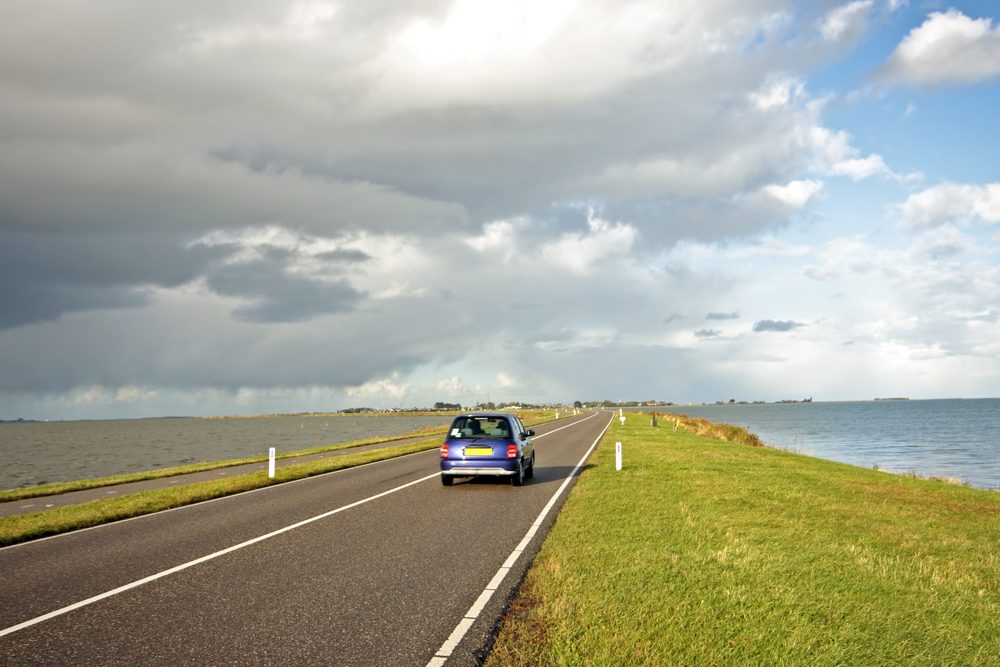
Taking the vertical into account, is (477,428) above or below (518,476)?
above

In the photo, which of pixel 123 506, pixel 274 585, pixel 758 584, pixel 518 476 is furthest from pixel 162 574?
pixel 518 476

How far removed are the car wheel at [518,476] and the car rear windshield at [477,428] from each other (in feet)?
2.79

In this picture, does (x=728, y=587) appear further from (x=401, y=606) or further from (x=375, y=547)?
(x=375, y=547)

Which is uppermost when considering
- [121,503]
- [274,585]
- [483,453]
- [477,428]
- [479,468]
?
[477,428]

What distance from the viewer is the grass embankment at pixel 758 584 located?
5.35m

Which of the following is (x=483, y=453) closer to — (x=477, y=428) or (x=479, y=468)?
(x=479, y=468)

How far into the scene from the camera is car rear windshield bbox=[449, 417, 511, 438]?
16312mm

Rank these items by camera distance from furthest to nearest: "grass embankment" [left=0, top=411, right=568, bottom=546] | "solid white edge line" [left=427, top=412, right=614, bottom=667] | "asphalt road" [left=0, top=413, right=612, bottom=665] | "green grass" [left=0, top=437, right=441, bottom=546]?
"grass embankment" [left=0, top=411, right=568, bottom=546], "green grass" [left=0, top=437, right=441, bottom=546], "asphalt road" [left=0, top=413, right=612, bottom=665], "solid white edge line" [left=427, top=412, right=614, bottom=667]

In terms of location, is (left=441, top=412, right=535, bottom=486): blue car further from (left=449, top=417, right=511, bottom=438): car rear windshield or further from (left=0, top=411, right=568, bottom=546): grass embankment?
(left=0, top=411, right=568, bottom=546): grass embankment

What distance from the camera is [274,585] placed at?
727 centimetres

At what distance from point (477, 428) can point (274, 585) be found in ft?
31.9

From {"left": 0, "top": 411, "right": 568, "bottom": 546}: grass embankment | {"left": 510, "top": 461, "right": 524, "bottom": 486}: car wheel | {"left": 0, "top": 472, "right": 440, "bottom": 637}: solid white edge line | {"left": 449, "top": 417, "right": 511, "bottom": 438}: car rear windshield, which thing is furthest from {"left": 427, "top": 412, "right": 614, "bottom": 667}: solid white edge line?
{"left": 0, "top": 411, "right": 568, "bottom": 546}: grass embankment

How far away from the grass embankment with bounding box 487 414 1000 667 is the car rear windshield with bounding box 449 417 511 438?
2.85 m

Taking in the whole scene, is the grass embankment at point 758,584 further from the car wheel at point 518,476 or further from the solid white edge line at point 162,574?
the solid white edge line at point 162,574
